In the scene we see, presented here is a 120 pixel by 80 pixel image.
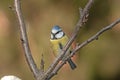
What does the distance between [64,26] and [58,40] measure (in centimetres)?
287

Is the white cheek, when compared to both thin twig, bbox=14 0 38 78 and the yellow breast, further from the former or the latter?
thin twig, bbox=14 0 38 78

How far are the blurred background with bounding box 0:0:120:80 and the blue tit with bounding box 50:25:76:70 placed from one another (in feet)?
9.37

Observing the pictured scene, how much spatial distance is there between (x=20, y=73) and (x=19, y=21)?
3.23m

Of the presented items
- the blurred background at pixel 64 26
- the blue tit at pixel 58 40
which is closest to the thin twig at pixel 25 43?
the blue tit at pixel 58 40

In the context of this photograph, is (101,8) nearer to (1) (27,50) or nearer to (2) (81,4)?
(2) (81,4)

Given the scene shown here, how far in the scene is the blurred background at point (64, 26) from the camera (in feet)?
14.3

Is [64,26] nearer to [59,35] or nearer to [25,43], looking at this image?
[59,35]

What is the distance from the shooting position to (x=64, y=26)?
4.20 metres

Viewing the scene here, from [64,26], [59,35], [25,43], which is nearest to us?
[25,43]

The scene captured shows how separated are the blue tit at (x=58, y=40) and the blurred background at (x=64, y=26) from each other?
2855mm

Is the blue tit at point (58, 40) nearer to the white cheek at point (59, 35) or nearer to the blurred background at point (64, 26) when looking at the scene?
the white cheek at point (59, 35)

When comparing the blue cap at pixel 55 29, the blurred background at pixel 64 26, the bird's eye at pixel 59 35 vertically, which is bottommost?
the blurred background at pixel 64 26

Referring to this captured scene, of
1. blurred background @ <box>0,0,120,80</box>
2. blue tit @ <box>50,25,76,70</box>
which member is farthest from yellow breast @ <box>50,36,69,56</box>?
blurred background @ <box>0,0,120,80</box>

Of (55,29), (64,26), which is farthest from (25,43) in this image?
(64,26)
